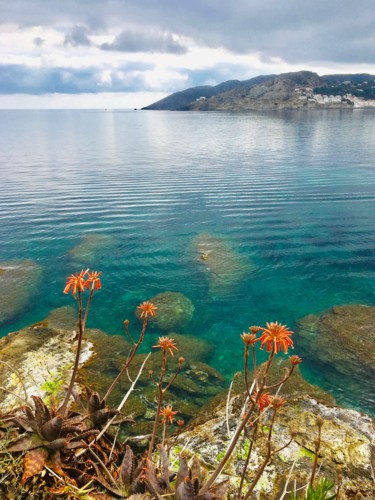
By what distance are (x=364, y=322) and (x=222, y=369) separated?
5.85 m

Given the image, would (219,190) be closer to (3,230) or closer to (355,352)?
(3,230)

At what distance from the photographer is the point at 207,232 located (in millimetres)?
23359

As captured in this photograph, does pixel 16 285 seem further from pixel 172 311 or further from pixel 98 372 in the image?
pixel 98 372

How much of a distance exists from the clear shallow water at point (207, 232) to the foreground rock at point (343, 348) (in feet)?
1.14

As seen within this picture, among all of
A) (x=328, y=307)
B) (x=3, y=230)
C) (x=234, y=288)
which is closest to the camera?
(x=328, y=307)

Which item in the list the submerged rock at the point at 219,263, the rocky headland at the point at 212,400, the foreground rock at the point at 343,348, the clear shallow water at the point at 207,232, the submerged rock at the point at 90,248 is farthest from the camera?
the submerged rock at the point at 90,248

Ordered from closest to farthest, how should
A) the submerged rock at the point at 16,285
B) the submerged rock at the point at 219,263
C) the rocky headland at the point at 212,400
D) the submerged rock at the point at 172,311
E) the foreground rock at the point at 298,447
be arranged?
the foreground rock at the point at 298,447, the rocky headland at the point at 212,400, the submerged rock at the point at 172,311, the submerged rock at the point at 16,285, the submerged rock at the point at 219,263

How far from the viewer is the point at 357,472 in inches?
209

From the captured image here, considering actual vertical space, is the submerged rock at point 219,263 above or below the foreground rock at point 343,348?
above

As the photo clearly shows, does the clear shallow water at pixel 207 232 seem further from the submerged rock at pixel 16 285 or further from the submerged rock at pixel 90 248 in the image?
the submerged rock at pixel 16 285

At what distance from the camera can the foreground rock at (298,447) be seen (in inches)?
200

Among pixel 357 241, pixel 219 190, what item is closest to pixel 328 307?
pixel 357 241

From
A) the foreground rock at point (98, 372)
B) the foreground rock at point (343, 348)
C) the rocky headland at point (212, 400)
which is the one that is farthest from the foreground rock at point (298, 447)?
the foreground rock at point (343, 348)

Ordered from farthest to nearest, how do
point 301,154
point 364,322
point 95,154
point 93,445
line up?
point 95,154
point 301,154
point 364,322
point 93,445
